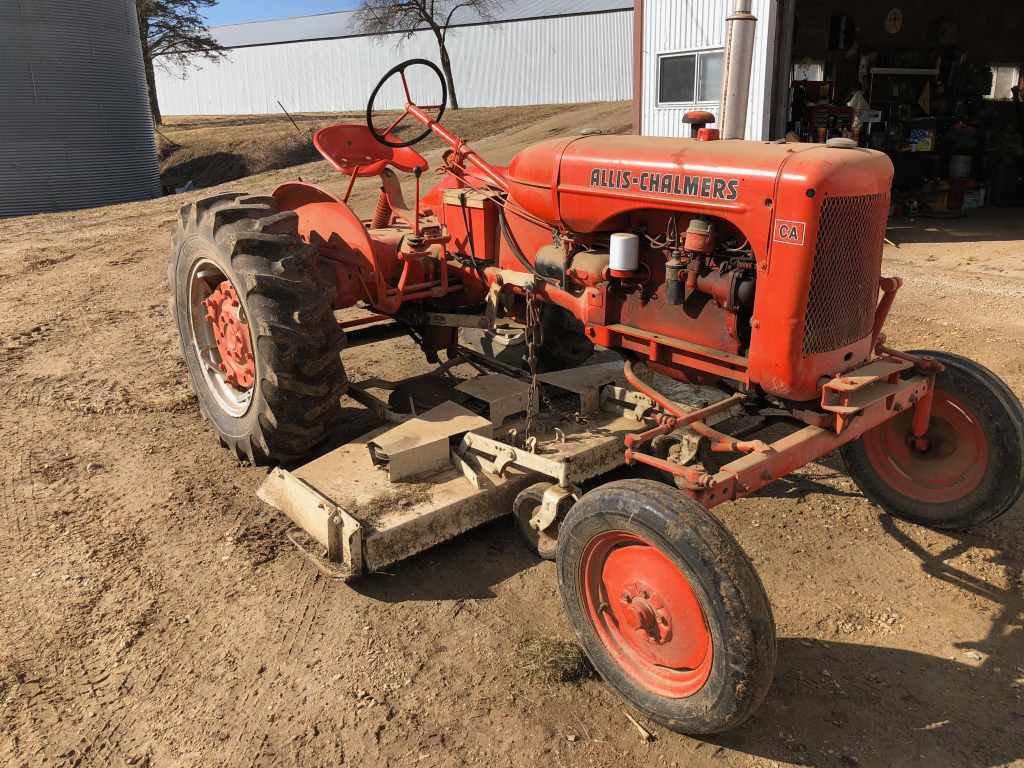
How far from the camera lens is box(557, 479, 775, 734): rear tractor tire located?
2.30 meters

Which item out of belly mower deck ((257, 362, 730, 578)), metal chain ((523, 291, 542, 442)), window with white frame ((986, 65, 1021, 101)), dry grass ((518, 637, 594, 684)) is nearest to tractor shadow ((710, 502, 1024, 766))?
dry grass ((518, 637, 594, 684))

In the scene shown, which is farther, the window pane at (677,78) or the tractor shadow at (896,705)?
the window pane at (677,78)

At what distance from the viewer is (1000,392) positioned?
3357 mm

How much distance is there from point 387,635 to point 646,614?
99 cm

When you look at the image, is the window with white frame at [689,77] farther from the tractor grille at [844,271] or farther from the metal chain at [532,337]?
the tractor grille at [844,271]

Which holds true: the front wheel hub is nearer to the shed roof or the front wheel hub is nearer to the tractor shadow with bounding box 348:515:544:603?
the tractor shadow with bounding box 348:515:544:603

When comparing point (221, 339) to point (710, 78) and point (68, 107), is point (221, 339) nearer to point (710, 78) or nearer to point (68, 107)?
point (710, 78)

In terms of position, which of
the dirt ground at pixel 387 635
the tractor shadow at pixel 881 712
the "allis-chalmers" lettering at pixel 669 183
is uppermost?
the "allis-chalmers" lettering at pixel 669 183

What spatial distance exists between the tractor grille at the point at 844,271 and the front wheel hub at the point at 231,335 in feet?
8.53

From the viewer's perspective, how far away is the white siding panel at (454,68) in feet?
102

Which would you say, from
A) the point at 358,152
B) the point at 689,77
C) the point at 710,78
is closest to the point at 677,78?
the point at 689,77

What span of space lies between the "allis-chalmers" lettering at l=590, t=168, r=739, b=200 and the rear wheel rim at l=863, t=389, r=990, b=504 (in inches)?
56.4

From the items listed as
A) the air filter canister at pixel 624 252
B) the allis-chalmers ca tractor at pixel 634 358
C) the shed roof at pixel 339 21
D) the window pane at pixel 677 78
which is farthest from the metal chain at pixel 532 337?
the shed roof at pixel 339 21

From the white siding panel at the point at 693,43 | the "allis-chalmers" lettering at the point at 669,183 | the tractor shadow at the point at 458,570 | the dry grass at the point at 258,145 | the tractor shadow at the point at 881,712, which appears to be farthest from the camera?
the dry grass at the point at 258,145
